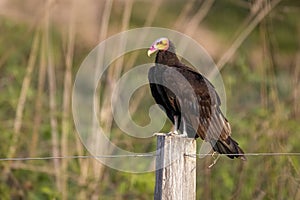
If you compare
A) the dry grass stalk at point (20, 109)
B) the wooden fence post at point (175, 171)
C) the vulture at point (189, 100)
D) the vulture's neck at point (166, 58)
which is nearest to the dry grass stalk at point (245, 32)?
the vulture's neck at point (166, 58)

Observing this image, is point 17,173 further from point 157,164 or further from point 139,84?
point 157,164

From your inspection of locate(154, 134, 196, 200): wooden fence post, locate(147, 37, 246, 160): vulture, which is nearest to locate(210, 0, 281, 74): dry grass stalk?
locate(147, 37, 246, 160): vulture

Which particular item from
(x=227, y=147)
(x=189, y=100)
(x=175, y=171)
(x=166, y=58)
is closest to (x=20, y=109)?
(x=166, y=58)

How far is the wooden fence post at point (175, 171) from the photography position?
3363 millimetres

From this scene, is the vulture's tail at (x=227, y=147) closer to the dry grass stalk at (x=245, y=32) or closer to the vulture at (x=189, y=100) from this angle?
the vulture at (x=189, y=100)

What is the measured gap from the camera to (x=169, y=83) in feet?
13.3

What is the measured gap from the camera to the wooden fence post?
3.36 meters

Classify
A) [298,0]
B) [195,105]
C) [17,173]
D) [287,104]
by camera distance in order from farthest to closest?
Result: [298,0] → [17,173] → [287,104] → [195,105]

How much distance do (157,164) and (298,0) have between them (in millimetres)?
4621

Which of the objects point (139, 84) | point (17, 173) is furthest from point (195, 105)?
point (17, 173)

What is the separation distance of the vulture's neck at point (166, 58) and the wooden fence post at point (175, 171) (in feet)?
2.76

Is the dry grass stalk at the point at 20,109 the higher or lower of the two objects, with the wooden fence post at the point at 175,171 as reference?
higher

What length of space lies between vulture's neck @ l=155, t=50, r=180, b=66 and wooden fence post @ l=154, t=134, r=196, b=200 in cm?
84

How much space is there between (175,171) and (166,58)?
100 cm
